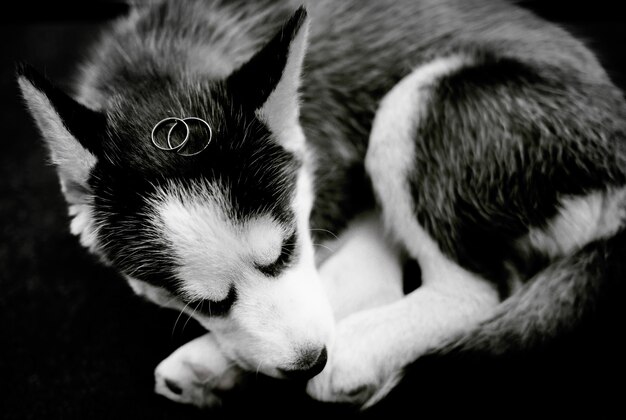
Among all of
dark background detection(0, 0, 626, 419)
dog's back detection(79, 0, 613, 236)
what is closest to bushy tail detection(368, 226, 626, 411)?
dark background detection(0, 0, 626, 419)

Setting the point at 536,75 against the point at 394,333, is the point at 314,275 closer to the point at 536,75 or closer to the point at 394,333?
the point at 394,333

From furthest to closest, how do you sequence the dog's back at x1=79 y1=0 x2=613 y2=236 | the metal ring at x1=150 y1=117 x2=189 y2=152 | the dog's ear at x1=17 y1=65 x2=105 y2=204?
the dog's back at x1=79 y1=0 x2=613 y2=236 < the metal ring at x1=150 y1=117 x2=189 y2=152 < the dog's ear at x1=17 y1=65 x2=105 y2=204

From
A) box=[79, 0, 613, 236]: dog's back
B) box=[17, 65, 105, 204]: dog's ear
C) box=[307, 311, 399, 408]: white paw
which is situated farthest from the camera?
box=[79, 0, 613, 236]: dog's back

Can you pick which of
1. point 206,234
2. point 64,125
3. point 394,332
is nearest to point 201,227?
point 206,234

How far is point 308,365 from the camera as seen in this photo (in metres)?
1.28

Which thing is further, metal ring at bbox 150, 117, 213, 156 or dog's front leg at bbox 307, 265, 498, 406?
dog's front leg at bbox 307, 265, 498, 406

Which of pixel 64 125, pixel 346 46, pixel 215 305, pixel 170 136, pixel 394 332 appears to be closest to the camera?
pixel 64 125

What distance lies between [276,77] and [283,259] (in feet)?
1.52

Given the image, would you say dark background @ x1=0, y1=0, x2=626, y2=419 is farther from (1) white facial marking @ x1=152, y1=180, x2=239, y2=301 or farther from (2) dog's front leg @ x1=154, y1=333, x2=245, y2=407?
(1) white facial marking @ x1=152, y1=180, x2=239, y2=301

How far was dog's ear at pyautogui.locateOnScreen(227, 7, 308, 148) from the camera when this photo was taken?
1.15 metres

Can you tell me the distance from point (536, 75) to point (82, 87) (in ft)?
4.71

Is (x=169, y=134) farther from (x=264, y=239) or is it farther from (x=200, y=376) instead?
(x=200, y=376)

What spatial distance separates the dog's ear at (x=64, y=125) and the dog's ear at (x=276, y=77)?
1.18 ft

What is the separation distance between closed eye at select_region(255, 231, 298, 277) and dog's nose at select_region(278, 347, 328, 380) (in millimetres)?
215
